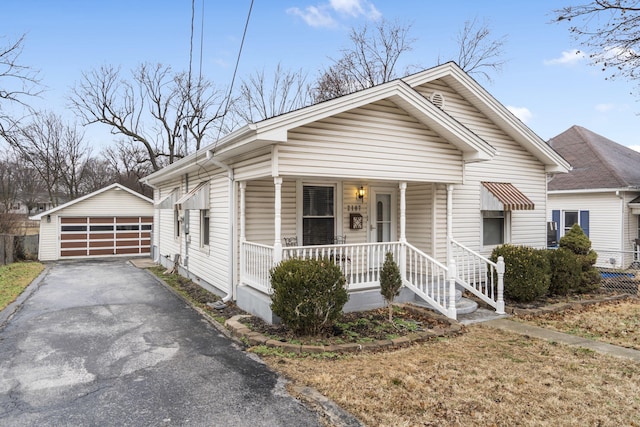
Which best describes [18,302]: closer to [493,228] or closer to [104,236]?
[104,236]

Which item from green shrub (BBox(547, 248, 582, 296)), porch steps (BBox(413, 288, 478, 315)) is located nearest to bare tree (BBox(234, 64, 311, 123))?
green shrub (BBox(547, 248, 582, 296))

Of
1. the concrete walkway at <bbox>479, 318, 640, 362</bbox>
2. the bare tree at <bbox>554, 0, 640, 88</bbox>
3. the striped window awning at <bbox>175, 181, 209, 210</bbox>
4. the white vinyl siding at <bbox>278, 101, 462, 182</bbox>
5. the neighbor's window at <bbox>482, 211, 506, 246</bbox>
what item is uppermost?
the bare tree at <bbox>554, 0, 640, 88</bbox>

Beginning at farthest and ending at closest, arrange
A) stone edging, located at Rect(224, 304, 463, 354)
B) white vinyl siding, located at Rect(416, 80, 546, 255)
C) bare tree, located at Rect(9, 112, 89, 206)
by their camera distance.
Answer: bare tree, located at Rect(9, 112, 89, 206)
white vinyl siding, located at Rect(416, 80, 546, 255)
stone edging, located at Rect(224, 304, 463, 354)

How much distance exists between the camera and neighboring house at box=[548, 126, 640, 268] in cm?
1519

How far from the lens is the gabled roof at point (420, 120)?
261 inches

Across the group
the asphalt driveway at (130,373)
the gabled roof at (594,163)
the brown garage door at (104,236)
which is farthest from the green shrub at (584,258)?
the brown garage door at (104,236)

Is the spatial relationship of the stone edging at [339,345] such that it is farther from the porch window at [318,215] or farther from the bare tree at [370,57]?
the bare tree at [370,57]

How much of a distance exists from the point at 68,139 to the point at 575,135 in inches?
1386

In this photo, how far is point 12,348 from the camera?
601 cm

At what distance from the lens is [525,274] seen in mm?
8422

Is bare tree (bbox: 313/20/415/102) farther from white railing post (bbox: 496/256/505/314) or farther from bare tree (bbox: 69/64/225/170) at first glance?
white railing post (bbox: 496/256/505/314)

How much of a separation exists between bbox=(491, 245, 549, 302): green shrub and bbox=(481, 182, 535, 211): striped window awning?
1.75m

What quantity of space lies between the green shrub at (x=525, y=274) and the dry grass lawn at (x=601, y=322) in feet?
1.92

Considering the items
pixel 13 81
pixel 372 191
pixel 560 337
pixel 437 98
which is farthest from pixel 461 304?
pixel 13 81
